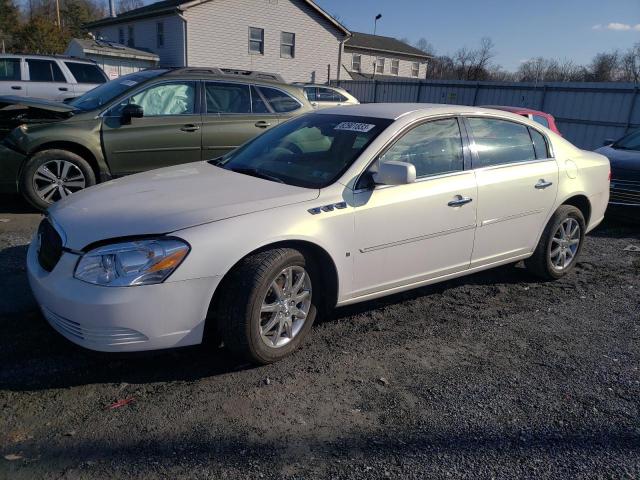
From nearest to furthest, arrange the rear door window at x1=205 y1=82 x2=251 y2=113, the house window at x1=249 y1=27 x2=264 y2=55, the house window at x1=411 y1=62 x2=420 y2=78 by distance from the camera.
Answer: the rear door window at x1=205 y1=82 x2=251 y2=113 < the house window at x1=249 y1=27 x2=264 y2=55 < the house window at x1=411 y1=62 x2=420 y2=78

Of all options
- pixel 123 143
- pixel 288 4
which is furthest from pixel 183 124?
pixel 288 4

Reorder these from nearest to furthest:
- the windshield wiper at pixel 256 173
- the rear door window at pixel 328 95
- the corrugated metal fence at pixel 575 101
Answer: the windshield wiper at pixel 256 173 → the corrugated metal fence at pixel 575 101 → the rear door window at pixel 328 95

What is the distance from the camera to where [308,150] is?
414cm

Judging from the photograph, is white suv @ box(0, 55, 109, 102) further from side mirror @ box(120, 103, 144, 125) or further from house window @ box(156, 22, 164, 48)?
house window @ box(156, 22, 164, 48)

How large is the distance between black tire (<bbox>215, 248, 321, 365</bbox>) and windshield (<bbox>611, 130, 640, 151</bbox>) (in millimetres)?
7489

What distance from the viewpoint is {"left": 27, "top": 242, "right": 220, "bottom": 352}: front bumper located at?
2805 mm

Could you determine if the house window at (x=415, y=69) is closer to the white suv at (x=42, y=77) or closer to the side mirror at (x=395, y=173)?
the white suv at (x=42, y=77)

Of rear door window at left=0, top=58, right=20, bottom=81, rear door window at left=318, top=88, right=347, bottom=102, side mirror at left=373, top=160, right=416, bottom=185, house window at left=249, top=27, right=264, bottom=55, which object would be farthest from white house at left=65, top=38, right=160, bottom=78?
side mirror at left=373, top=160, right=416, bottom=185

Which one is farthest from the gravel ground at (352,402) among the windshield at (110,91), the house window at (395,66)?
the house window at (395,66)

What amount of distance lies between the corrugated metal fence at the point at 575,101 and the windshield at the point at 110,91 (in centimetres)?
1308

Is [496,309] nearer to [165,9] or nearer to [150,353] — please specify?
[150,353]

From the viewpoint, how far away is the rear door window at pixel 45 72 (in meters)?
12.4

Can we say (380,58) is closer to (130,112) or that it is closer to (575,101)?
(575,101)

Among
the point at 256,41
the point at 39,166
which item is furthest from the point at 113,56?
the point at 39,166
